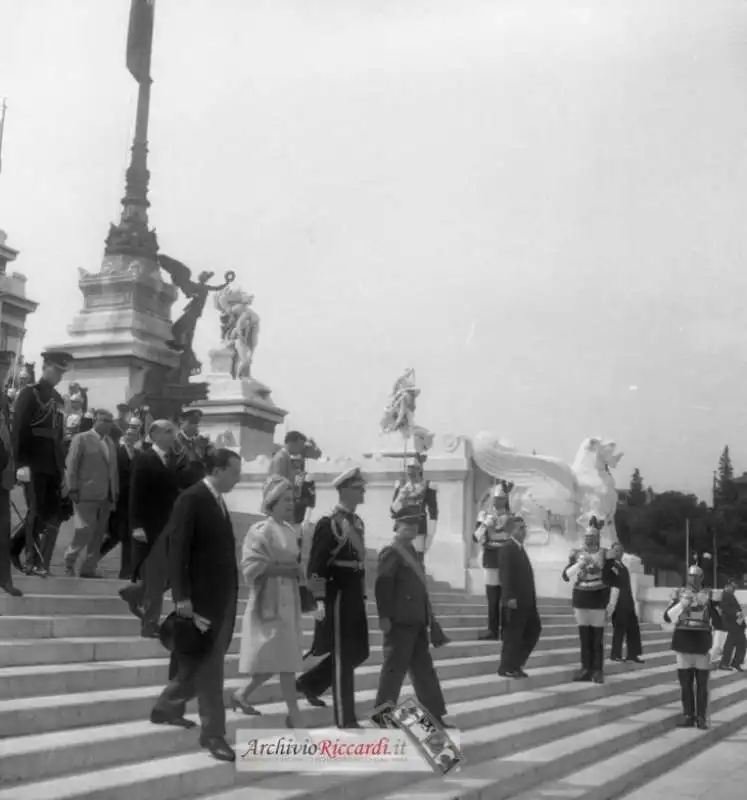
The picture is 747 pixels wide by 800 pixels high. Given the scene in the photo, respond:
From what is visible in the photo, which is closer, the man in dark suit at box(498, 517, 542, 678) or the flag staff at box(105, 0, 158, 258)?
the man in dark suit at box(498, 517, 542, 678)

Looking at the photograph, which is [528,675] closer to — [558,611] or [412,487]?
[412,487]


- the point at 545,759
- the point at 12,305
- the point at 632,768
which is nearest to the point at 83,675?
the point at 545,759

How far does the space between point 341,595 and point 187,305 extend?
60.0 ft

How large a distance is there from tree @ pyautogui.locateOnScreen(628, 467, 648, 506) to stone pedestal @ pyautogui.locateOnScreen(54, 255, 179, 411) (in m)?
75.7

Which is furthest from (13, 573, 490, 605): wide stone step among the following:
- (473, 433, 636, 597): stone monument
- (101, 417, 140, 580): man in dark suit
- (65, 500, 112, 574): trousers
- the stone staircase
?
(473, 433, 636, 597): stone monument

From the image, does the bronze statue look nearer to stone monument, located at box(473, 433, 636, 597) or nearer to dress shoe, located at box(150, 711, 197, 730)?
stone monument, located at box(473, 433, 636, 597)

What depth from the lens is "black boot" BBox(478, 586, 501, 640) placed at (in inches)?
488

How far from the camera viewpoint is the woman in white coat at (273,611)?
647cm

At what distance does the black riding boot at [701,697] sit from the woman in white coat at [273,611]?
5.40m

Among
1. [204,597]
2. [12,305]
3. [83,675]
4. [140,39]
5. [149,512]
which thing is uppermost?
[140,39]

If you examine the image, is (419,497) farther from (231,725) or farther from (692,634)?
(231,725)

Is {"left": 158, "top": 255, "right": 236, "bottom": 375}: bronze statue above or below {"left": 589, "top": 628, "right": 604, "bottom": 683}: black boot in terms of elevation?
above

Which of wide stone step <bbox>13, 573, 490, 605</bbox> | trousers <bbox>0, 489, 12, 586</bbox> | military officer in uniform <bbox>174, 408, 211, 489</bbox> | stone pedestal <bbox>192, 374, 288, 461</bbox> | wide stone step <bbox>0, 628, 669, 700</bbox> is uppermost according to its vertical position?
stone pedestal <bbox>192, 374, 288, 461</bbox>

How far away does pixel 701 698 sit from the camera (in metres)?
10.8
